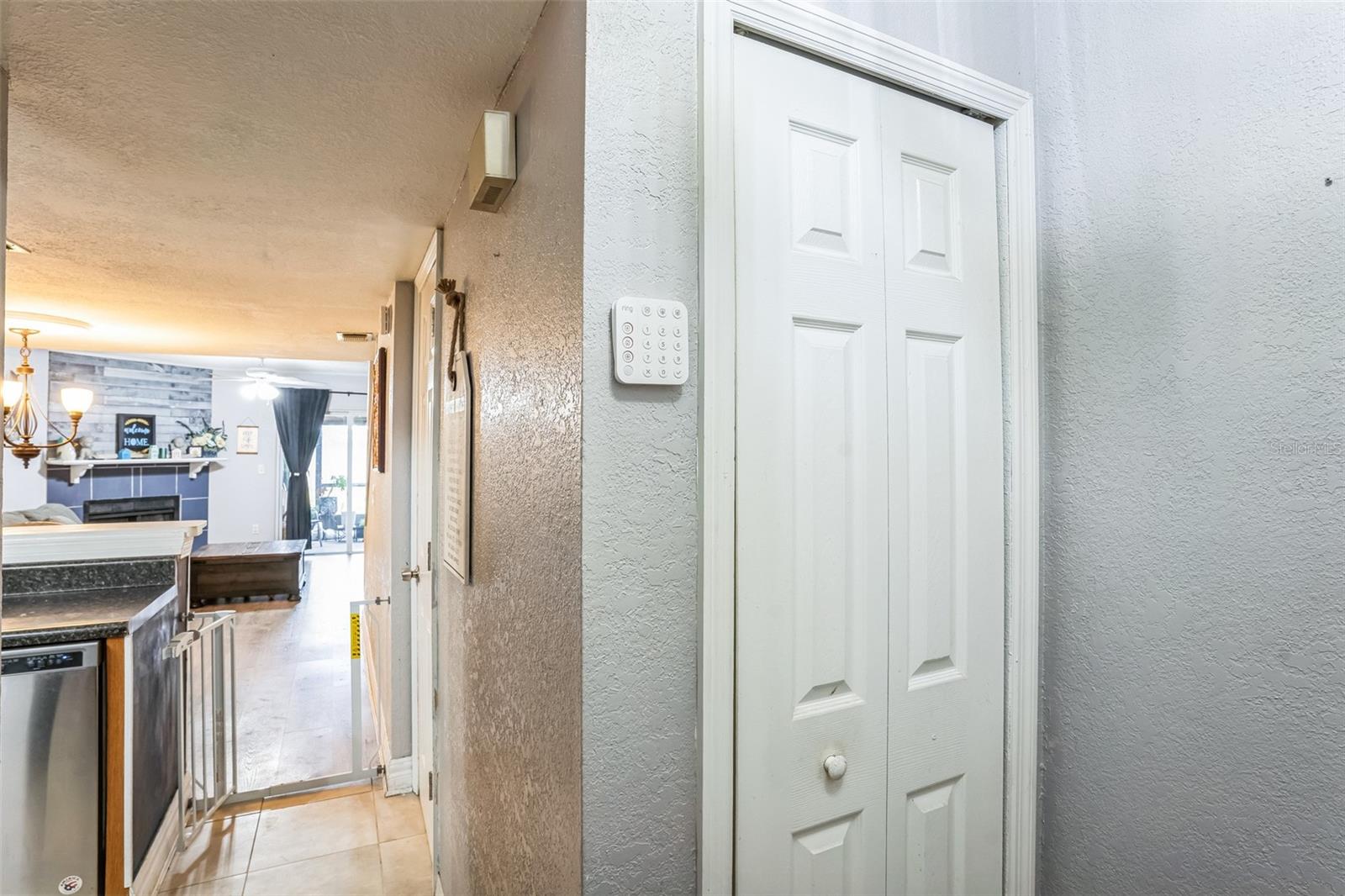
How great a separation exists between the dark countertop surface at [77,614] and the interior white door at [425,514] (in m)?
0.88

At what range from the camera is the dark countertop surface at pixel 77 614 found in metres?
1.89

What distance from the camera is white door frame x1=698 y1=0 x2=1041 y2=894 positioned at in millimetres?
975

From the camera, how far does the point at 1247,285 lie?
994mm

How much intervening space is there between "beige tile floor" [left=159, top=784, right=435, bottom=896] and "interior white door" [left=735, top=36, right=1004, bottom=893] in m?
1.96

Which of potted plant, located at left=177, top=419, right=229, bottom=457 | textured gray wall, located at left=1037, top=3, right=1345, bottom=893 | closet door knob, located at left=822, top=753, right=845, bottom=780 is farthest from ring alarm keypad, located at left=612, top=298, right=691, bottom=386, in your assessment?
potted plant, located at left=177, top=419, right=229, bottom=457

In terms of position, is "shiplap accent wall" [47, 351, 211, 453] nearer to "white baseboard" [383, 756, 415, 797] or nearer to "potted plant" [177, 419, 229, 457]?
"potted plant" [177, 419, 229, 457]

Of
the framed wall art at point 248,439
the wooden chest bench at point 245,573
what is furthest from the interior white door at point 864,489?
the framed wall art at point 248,439

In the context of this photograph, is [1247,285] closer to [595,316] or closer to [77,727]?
[595,316]

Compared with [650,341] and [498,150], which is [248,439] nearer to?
[498,150]

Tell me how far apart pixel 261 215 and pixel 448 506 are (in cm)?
116

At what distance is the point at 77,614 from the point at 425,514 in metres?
1.09

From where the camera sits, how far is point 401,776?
303cm

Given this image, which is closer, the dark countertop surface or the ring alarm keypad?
the ring alarm keypad

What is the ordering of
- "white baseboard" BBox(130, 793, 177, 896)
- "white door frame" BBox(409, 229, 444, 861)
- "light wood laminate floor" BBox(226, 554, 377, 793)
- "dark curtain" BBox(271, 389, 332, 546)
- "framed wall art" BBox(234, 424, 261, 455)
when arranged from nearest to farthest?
"white baseboard" BBox(130, 793, 177, 896) < "white door frame" BBox(409, 229, 444, 861) < "light wood laminate floor" BBox(226, 554, 377, 793) < "framed wall art" BBox(234, 424, 261, 455) < "dark curtain" BBox(271, 389, 332, 546)
